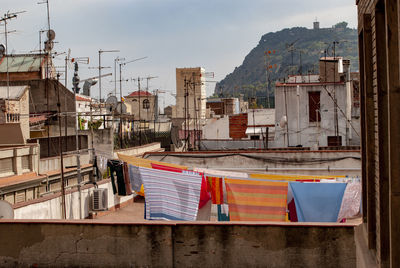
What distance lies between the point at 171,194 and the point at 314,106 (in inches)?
740

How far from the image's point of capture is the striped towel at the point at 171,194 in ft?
34.3

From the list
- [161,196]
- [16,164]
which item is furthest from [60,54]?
[161,196]

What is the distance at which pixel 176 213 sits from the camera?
10.6 m

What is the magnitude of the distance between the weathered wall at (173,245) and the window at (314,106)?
67.0 ft

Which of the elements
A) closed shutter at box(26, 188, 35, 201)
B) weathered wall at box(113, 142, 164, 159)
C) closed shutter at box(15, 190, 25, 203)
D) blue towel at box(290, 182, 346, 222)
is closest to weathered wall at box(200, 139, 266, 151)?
weathered wall at box(113, 142, 164, 159)

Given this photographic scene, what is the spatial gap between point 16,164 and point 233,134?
24321 mm

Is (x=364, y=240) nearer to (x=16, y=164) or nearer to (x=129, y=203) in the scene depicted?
(x=129, y=203)

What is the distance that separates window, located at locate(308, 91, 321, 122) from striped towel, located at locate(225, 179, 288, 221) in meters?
18.1

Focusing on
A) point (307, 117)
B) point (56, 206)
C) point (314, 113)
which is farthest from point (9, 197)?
point (314, 113)

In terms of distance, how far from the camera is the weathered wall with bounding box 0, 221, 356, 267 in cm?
750

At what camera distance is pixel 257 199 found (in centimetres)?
995

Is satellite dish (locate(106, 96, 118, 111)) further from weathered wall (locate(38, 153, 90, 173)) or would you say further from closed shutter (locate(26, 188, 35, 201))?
closed shutter (locate(26, 188, 35, 201))

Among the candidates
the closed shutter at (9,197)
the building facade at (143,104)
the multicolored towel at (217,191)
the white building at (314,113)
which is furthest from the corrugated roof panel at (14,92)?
the building facade at (143,104)

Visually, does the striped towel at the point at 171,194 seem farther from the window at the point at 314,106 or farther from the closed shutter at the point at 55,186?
the window at the point at 314,106
